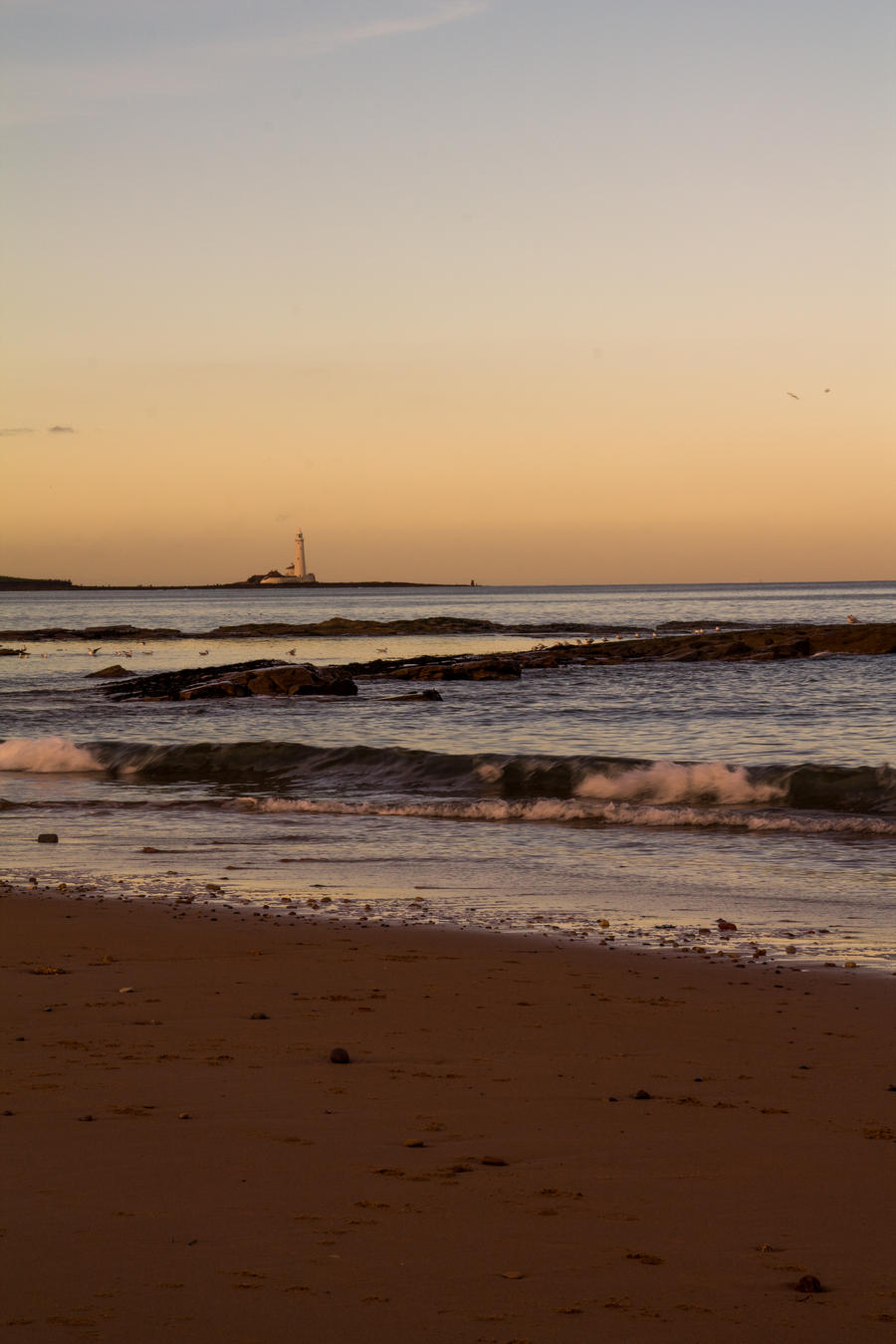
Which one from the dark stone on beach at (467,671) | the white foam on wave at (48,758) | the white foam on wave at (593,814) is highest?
the dark stone on beach at (467,671)

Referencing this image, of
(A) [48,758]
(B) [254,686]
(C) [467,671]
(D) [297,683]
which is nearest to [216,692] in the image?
(B) [254,686]

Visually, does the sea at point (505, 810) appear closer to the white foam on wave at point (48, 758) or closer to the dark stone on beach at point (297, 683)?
the white foam on wave at point (48, 758)

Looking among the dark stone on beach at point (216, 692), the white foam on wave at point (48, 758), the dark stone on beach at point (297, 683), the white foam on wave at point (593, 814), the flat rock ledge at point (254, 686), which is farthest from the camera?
the dark stone on beach at point (297, 683)

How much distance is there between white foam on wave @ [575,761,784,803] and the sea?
0.04 meters

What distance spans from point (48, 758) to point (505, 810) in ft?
34.2

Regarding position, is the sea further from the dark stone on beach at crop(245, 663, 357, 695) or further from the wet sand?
the wet sand

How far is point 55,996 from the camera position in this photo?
307 inches

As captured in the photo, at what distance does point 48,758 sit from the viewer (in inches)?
954

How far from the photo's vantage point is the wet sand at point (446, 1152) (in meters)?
3.92

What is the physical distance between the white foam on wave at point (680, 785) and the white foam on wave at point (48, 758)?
9.65 metres

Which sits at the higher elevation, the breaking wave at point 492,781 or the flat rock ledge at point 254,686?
the flat rock ledge at point 254,686

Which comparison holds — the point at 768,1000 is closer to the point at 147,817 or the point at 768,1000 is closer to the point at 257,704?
the point at 147,817

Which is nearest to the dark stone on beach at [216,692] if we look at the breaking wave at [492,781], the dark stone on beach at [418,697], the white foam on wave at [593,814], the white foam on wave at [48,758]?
the dark stone on beach at [418,697]

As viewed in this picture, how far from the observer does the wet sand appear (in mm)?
3922
